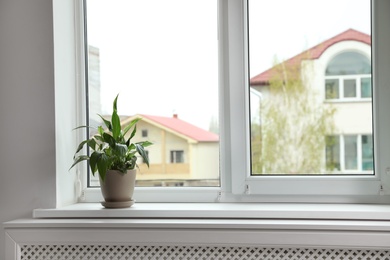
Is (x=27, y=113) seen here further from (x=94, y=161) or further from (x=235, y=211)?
(x=235, y=211)

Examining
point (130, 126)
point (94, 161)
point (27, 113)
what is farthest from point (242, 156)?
point (27, 113)

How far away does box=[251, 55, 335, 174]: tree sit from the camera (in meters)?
2.28

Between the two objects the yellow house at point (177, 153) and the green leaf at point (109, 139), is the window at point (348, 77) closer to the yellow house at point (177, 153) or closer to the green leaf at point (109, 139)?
the yellow house at point (177, 153)

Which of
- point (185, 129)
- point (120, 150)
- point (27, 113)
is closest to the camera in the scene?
point (120, 150)

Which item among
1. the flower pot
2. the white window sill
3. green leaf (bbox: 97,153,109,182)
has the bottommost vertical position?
the white window sill

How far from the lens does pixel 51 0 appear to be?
88.4 inches

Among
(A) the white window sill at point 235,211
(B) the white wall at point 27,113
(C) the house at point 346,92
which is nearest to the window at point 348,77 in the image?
(C) the house at point 346,92

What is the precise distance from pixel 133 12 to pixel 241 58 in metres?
0.49

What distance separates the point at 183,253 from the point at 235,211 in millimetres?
231

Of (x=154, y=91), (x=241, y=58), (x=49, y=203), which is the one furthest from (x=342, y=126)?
(x=49, y=203)

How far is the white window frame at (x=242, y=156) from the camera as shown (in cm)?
221

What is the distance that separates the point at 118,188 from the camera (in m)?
2.20

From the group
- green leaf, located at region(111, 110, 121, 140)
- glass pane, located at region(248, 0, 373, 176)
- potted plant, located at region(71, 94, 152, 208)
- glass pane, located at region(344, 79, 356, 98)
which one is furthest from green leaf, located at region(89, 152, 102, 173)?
glass pane, located at region(344, 79, 356, 98)

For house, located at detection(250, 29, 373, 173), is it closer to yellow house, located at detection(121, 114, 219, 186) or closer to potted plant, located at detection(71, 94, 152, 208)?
yellow house, located at detection(121, 114, 219, 186)
